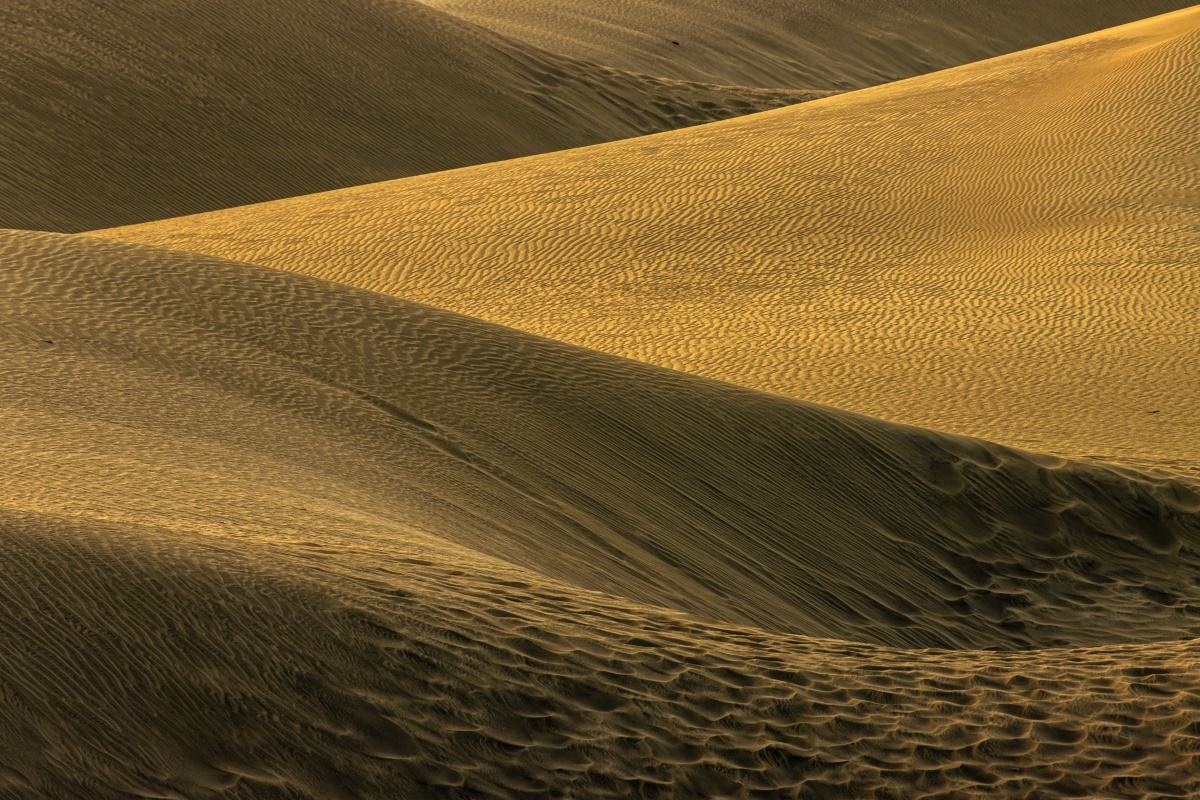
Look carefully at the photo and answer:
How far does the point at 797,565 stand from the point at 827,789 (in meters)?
3.57

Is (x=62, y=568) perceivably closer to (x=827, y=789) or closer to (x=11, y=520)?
(x=11, y=520)

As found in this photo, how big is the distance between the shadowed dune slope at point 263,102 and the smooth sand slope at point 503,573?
10.7 metres

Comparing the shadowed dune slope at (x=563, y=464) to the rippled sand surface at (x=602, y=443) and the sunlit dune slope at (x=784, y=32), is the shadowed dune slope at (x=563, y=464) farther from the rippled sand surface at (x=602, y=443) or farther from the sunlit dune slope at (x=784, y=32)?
the sunlit dune slope at (x=784, y=32)

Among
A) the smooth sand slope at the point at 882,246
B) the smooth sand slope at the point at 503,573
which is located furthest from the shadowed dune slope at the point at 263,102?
the smooth sand slope at the point at 503,573

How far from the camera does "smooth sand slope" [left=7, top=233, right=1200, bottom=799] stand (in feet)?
13.3

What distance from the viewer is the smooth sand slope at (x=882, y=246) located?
12391 mm

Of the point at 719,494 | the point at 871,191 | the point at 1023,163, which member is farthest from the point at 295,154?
the point at 719,494

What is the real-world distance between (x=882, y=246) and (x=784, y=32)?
65.9 ft

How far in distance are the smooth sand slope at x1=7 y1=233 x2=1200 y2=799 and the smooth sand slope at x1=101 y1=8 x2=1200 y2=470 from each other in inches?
89.7

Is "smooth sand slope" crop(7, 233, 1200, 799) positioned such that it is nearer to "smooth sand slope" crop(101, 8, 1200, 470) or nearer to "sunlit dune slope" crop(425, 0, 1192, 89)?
"smooth sand slope" crop(101, 8, 1200, 470)

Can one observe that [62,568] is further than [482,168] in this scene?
No

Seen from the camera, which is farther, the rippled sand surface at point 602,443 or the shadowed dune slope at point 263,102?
the shadowed dune slope at point 263,102

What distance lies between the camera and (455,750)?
4.11 m

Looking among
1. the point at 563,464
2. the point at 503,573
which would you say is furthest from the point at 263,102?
the point at 503,573
